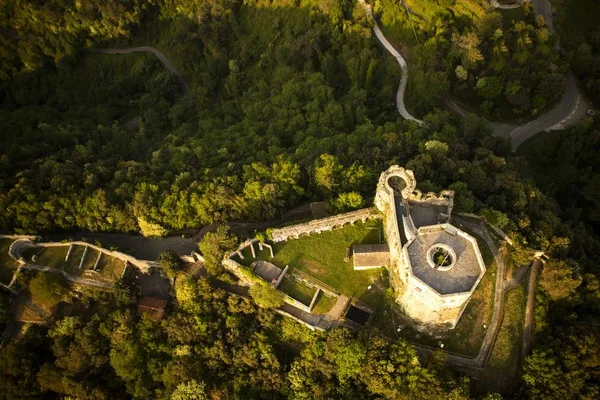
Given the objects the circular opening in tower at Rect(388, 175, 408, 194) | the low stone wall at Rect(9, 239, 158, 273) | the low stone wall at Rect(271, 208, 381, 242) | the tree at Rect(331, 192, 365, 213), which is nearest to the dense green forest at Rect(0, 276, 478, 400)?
the low stone wall at Rect(9, 239, 158, 273)

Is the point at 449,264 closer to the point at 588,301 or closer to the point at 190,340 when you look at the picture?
the point at 588,301

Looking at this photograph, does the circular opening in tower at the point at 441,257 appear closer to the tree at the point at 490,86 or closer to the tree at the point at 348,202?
the tree at the point at 348,202

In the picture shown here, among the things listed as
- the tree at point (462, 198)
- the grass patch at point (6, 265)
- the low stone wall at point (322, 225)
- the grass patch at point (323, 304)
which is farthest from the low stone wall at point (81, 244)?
the tree at point (462, 198)

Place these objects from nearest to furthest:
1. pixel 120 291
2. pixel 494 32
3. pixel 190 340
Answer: pixel 190 340
pixel 120 291
pixel 494 32

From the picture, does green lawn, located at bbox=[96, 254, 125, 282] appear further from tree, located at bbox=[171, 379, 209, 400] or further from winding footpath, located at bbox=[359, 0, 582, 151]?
winding footpath, located at bbox=[359, 0, 582, 151]

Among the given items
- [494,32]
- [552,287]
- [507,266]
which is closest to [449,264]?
[507,266]

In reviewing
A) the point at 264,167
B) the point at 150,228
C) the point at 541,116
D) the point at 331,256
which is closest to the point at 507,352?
the point at 331,256
